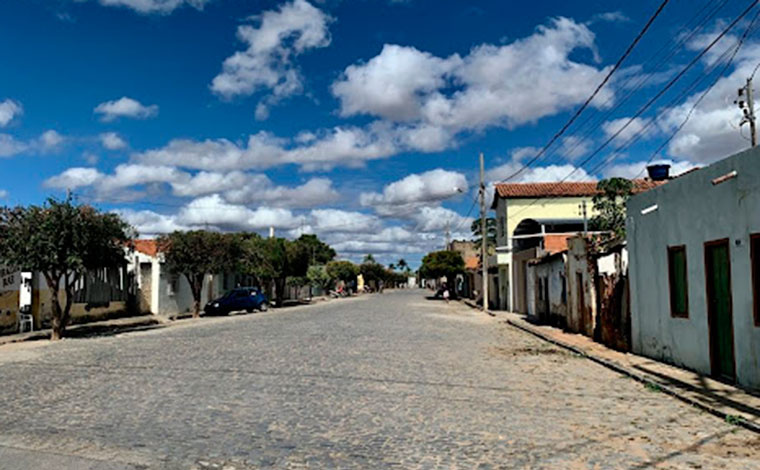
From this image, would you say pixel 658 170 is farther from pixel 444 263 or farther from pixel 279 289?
pixel 444 263

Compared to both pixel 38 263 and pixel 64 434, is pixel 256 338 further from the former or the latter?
pixel 64 434

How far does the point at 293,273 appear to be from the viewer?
180 feet

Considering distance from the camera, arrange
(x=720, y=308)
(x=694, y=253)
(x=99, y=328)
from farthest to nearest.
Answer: (x=99, y=328)
(x=694, y=253)
(x=720, y=308)

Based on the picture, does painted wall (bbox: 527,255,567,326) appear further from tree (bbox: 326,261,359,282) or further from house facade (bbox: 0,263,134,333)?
tree (bbox: 326,261,359,282)

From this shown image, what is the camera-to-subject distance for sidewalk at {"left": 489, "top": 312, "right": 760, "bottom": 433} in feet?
29.8

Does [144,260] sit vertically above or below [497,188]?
below

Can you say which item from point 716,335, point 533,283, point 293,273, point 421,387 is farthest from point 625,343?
point 293,273

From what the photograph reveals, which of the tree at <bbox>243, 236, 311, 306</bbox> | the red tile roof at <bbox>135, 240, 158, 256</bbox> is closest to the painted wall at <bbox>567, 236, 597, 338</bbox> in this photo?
the tree at <bbox>243, 236, 311, 306</bbox>

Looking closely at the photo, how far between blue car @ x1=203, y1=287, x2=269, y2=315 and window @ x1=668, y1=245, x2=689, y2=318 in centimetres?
3176

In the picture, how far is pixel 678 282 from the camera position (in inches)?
537

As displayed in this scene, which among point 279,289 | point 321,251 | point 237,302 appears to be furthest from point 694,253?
point 321,251

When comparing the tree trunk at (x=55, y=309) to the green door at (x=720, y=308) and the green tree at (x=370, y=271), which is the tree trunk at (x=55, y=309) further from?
the green tree at (x=370, y=271)

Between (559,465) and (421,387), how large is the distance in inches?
200

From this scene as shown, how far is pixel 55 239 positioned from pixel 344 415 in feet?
54.2
